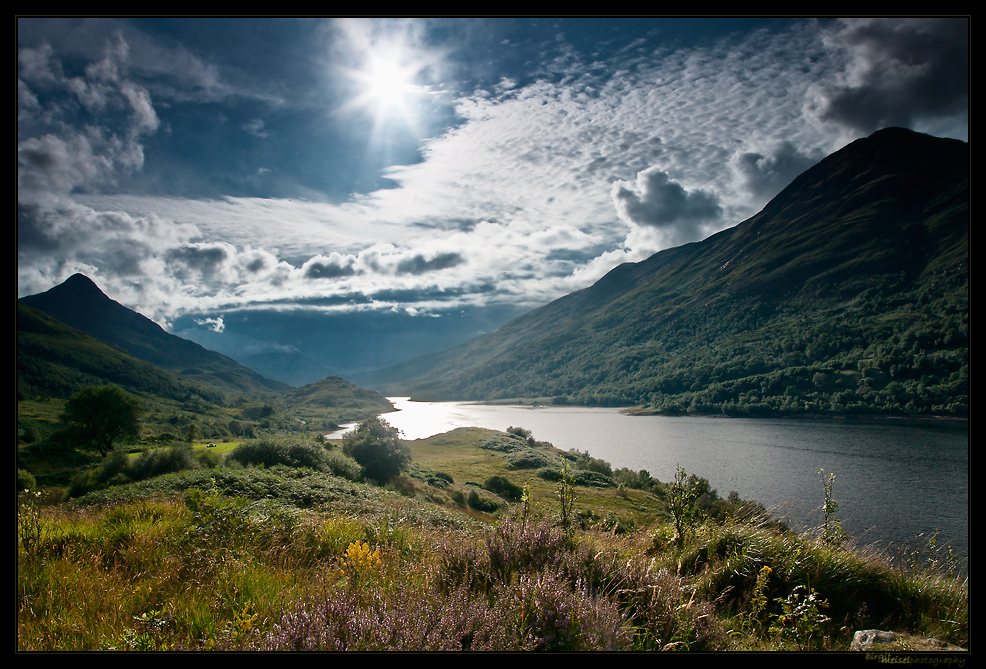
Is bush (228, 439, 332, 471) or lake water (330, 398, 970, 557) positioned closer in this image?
bush (228, 439, 332, 471)

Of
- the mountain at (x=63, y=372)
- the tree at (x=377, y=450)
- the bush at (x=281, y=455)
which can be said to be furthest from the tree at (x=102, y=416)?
the mountain at (x=63, y=372)

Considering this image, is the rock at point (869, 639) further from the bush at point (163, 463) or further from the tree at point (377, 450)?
the tree at point (377, 450)

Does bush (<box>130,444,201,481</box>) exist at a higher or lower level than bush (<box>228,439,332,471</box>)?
lower

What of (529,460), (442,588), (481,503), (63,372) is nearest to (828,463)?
(529,460)

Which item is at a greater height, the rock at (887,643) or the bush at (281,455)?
the rock at (887,643)

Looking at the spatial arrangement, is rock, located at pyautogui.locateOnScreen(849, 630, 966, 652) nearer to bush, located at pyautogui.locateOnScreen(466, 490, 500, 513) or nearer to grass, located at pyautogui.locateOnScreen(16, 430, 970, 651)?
grass, located at pyautogui.locateOnScreen(16, 430, 970, 651)

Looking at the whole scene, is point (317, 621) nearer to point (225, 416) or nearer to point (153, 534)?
point (153, 534)

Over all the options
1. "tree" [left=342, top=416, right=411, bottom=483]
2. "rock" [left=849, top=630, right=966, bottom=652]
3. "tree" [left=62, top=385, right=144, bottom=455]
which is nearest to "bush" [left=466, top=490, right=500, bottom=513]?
"tree" [left=342, top=416, right=411, bottom=483]
